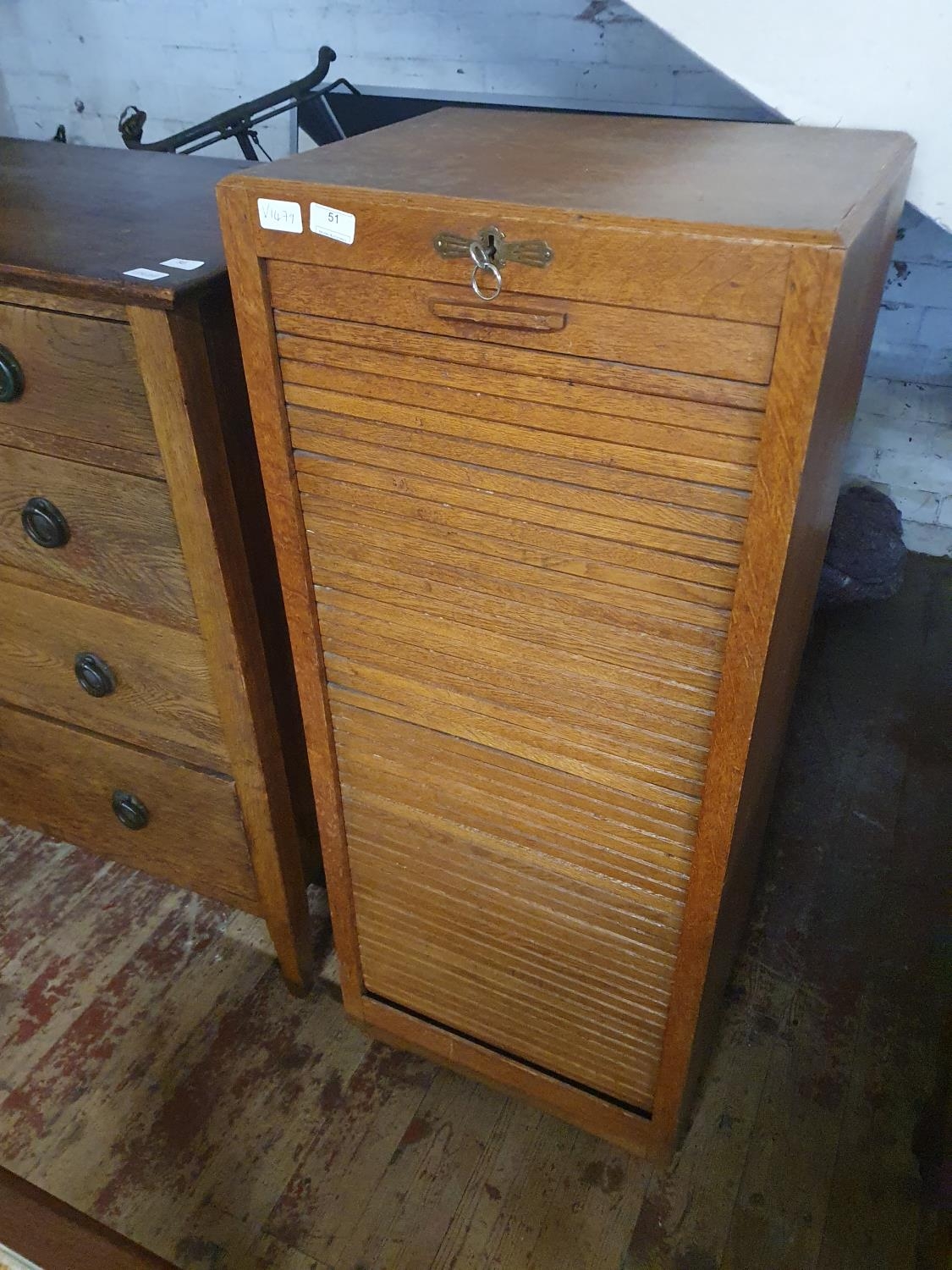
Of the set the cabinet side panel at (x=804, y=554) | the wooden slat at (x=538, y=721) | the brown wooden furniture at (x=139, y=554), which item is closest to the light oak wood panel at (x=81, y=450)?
the brown wooden furniture at (x=139, y=554)

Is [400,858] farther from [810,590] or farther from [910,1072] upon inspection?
[910,1072]

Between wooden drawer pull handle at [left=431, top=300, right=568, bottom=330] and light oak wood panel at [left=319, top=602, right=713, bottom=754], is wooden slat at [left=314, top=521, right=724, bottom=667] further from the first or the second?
wooden drawer pull handle at [left=431, top=300, right=568, bottom=330]

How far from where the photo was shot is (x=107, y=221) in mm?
1046

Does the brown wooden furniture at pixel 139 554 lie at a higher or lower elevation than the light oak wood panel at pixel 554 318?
lower

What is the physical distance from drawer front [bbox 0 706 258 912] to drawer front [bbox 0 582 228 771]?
0.04 metres

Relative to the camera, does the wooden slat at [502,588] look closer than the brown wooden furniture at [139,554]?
Yes

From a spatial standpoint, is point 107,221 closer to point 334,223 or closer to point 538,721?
point 334,223

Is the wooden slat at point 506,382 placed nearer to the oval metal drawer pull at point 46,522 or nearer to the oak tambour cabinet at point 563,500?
the oak tambour cabinet at point 563,500

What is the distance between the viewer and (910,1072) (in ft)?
4.30

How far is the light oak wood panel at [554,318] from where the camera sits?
628 mm

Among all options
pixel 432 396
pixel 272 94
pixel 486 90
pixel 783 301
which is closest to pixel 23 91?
pixel 272 94

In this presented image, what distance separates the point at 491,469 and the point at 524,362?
3.8 inches

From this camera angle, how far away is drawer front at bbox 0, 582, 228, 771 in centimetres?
114

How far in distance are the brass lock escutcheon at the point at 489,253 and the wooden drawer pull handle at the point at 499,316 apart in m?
0.01
